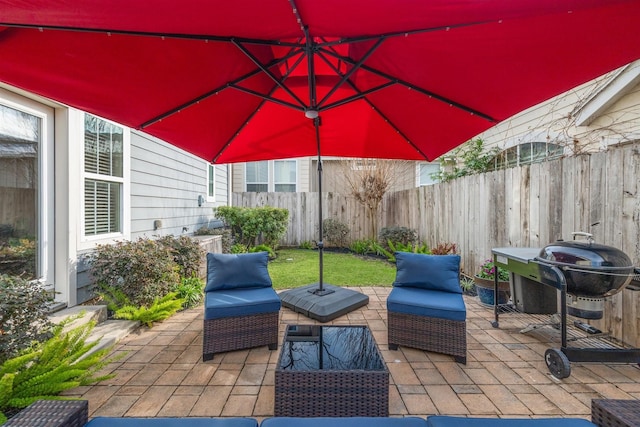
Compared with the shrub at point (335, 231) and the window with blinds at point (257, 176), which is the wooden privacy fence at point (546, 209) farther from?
the window with blinds at point (257, 176)

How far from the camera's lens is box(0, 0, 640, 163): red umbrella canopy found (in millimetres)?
1541

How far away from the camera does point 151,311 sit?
11.8ft

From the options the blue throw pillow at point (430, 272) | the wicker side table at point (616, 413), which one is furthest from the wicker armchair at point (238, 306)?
the wicker side table at point (616, 413)

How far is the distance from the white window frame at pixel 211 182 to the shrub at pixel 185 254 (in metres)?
3.47

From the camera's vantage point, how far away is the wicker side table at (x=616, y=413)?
4.31ft

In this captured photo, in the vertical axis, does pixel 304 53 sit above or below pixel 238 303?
above

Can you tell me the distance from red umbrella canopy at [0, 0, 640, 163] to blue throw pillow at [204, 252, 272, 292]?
1.44 metres

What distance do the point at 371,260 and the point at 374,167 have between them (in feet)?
9.66

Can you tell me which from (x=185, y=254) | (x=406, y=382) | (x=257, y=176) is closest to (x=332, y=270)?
(x=185, y=254)

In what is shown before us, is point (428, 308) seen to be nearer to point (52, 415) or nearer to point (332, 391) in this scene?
point (332, 391)

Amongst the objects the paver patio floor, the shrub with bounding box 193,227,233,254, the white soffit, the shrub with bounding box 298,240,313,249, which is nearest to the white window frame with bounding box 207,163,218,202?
the shrub with bounding box 193,227,233,254

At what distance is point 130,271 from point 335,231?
21.8 ft

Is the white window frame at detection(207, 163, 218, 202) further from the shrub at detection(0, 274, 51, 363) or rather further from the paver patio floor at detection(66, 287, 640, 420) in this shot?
the shrub at detection(0, 274, 51, 363)

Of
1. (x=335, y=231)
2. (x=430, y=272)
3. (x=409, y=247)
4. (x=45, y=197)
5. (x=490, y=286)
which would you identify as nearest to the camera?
(x=430, y=272)
